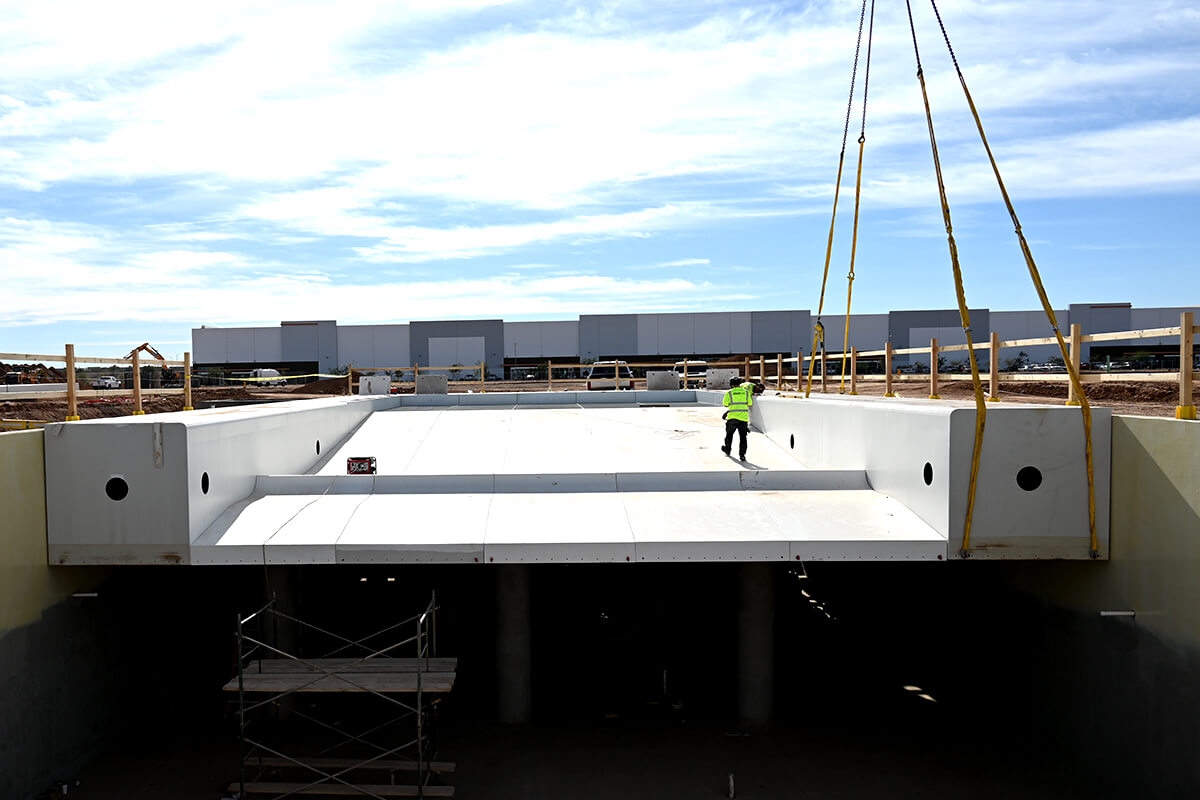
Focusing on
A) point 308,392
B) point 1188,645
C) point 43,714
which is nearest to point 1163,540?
point 1188,645

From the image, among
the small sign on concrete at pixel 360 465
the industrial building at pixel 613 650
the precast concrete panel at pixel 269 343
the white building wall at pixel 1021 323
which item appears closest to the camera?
the industrial building at pixel 613 650

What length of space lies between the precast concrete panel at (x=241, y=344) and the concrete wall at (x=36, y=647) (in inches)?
1945

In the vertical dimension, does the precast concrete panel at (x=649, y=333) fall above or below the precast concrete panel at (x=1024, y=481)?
above

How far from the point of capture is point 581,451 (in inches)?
699

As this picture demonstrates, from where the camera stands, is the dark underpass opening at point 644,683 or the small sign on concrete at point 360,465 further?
the small sign on concrete at point 360,465

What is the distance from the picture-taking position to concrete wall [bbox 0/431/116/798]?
32.2ft

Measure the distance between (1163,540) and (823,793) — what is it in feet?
16.6

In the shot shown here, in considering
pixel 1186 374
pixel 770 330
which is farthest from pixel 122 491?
pixel 770 330

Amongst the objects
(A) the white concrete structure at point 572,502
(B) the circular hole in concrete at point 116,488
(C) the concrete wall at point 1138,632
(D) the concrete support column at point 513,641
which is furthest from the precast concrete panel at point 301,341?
(C) the concrete wall at point 1138,632

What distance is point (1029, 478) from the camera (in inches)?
407

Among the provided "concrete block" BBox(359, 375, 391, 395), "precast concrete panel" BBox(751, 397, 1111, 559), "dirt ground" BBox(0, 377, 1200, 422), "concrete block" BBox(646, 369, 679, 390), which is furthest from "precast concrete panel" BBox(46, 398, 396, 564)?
"concrete block" BBox(646, 369, 679, 390)

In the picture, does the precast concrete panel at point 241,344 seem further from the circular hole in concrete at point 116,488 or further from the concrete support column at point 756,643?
the concrete support column at point 756,643

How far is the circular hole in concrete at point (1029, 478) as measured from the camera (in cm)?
1030

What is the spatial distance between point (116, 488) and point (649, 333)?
47708 mm
